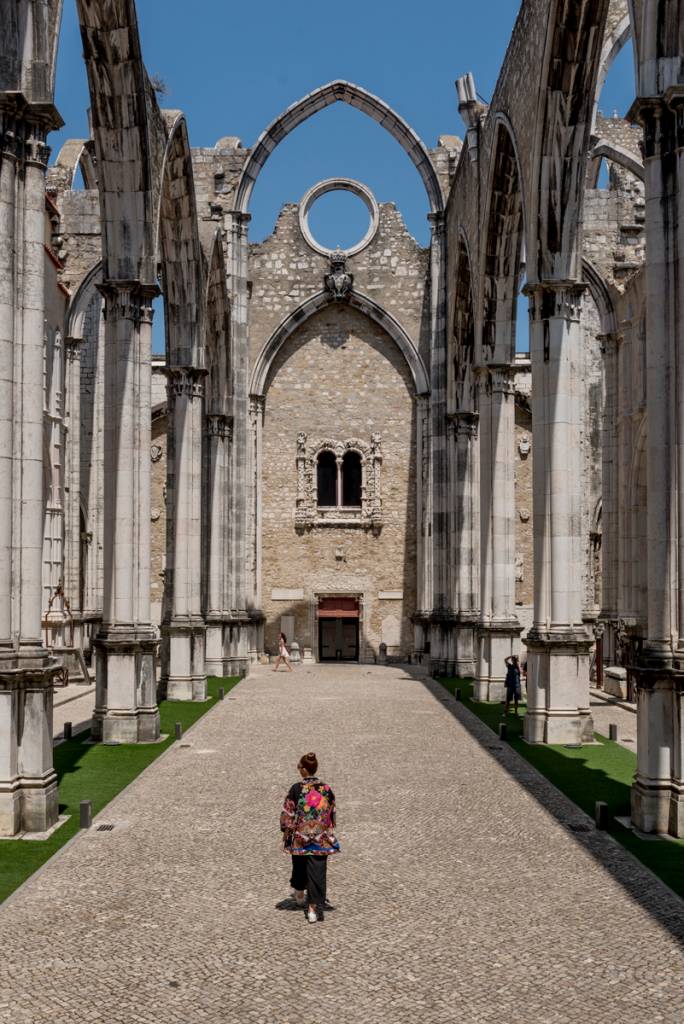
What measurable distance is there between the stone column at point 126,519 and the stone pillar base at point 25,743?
504 centimetres

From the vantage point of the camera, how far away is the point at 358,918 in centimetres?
705

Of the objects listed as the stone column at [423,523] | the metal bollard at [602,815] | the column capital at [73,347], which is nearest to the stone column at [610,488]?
the stone column at [423,523]

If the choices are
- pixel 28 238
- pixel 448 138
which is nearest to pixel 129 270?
pixel 28 238

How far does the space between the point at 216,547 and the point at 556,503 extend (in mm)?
11904


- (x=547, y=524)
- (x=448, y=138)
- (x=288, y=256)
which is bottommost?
(x=547, y=524)

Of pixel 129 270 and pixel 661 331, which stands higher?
pixel 129 270

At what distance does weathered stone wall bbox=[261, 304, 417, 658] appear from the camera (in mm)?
32125

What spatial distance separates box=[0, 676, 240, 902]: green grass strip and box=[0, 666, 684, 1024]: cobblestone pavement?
176 millimetres

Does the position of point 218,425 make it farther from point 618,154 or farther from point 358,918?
point 358,918

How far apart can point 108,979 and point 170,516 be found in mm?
15536

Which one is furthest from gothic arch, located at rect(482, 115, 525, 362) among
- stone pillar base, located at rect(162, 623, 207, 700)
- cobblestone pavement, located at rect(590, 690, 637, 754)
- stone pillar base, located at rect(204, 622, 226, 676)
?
stone pillar base, located at rect(204, 622, 226, 676)

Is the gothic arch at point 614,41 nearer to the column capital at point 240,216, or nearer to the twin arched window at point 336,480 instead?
the column capital at point 240,216

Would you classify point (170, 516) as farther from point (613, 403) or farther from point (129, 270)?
point (613, 403)

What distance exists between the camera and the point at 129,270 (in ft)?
49.3
